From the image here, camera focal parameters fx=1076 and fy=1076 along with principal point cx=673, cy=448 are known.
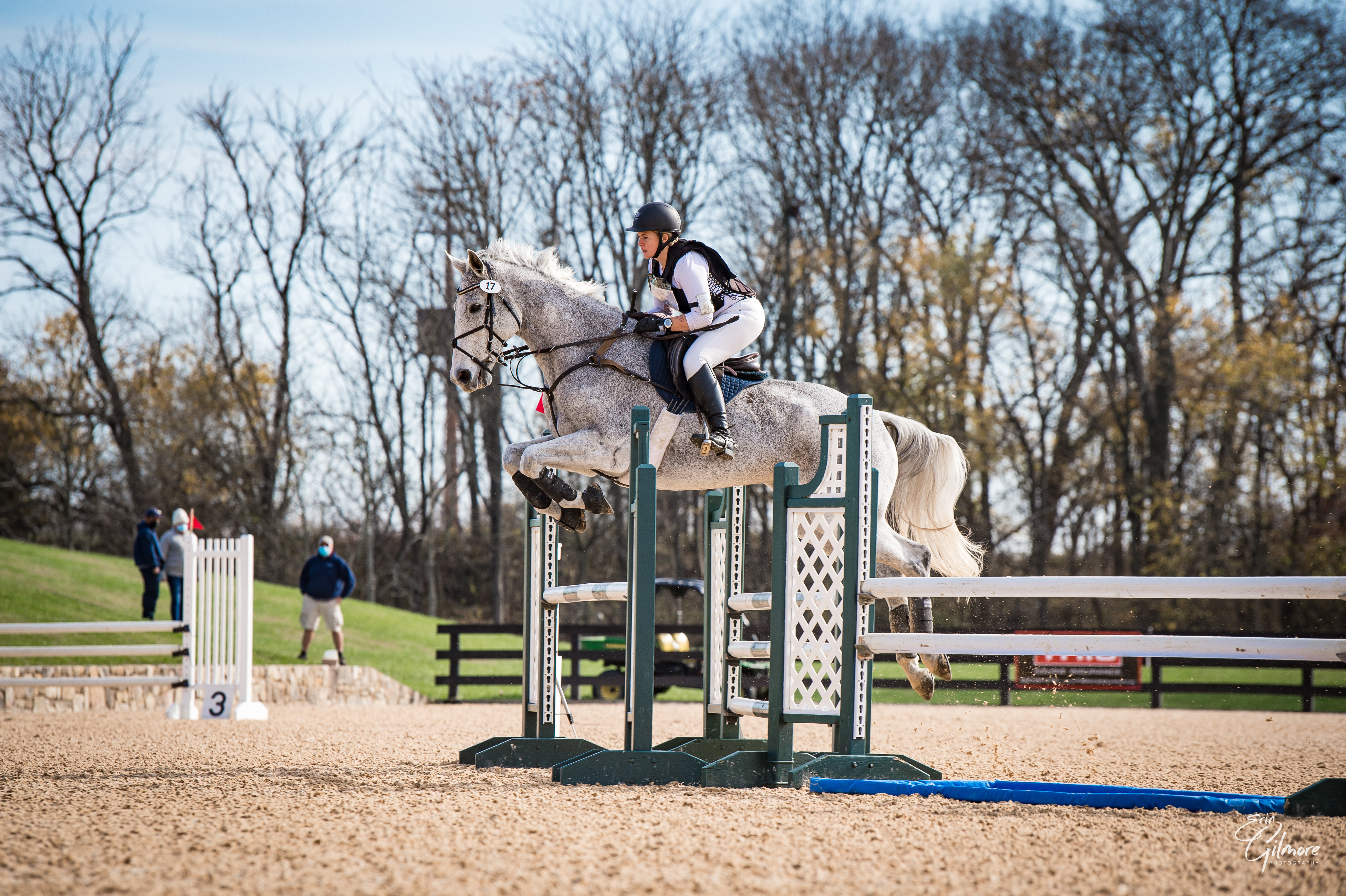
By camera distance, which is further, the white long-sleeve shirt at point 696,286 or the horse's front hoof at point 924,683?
the white long-sleeve shirt at point 696,286

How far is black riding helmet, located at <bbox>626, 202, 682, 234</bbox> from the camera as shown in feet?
17.0

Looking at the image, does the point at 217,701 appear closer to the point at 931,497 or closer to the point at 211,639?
the point at 211,639

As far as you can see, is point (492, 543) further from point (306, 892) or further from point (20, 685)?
point (306, 892)

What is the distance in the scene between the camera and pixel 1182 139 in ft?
66.9

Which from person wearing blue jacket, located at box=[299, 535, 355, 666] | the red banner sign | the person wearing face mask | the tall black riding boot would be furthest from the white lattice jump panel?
the person wearing face mask

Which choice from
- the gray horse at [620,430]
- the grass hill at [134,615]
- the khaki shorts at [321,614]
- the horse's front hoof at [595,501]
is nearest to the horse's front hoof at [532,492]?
the gray horse at [620,430]

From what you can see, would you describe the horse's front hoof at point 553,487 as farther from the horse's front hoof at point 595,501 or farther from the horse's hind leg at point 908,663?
the horse's hind leg at point 908,663

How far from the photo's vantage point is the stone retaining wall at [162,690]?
10.9 meters

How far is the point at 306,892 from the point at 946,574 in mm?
4032

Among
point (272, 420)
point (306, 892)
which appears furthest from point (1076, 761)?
point (272, 420)

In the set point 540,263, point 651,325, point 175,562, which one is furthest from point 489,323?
point 175,562

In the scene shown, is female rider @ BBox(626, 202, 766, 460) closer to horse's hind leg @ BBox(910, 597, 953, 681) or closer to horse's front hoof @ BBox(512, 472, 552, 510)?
horse's front hoof @ BBox(512, 472, 552, 510)

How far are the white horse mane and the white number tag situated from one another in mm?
5641

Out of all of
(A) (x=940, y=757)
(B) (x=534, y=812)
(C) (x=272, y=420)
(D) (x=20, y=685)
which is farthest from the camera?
(C) (x=272, y=420)
